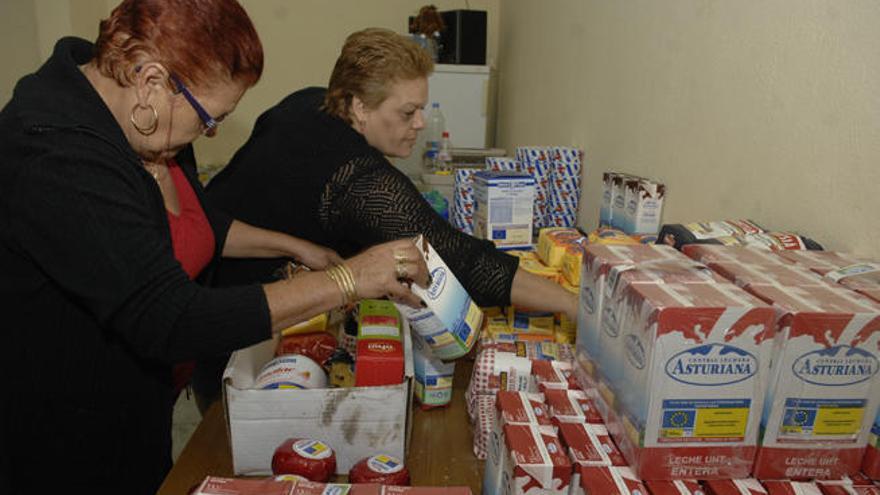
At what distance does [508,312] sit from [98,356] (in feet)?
2.92

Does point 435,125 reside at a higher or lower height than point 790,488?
higher

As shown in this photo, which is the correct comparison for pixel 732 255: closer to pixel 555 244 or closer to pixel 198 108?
pixel 555 244

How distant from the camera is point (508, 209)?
187 centimetres

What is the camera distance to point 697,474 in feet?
2.72

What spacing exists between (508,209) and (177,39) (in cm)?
114

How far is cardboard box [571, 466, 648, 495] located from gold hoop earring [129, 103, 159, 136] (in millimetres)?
861

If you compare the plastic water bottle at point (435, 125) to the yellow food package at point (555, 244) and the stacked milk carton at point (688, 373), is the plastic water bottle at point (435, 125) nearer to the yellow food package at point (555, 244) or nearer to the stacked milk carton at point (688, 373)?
the yellow food package at point (555, 244)

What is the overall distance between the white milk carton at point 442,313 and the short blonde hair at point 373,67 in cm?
69

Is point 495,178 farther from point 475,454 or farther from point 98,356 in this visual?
point 98,356

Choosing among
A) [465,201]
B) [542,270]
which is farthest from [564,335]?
[465,201]

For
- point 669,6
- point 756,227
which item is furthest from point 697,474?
point 669,6

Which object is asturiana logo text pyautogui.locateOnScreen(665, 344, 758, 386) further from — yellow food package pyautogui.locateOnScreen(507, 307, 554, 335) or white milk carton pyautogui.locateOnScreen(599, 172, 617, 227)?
white milk carton pyautogui.locateOnScreen(599, 172, 617, 227)

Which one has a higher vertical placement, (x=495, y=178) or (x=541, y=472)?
(x=495, y=178)

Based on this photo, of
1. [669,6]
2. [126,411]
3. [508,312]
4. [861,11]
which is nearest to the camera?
[861,11]
